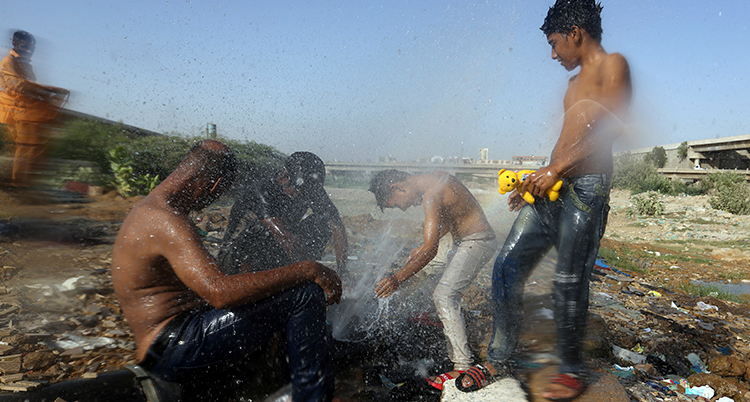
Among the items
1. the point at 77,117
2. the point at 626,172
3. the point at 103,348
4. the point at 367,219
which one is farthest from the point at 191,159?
the point at 626,172

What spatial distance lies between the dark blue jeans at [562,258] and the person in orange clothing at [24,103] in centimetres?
618

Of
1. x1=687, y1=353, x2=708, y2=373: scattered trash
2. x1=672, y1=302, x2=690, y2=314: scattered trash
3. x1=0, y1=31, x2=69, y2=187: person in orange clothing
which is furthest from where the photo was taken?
x1=0, y1=31, x2=69, y2=187: person in orange clothing

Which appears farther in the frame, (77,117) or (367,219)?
(367,219)

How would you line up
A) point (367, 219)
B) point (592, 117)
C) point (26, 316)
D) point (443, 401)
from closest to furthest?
point (592, 117) < point (443, 401) < point (26, 316) < point (367, 219)

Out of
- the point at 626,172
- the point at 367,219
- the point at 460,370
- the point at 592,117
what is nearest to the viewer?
the point at 592,117

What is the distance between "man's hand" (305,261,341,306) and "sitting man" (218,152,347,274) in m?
1.52

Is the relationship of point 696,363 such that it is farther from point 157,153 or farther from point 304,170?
point 157,153

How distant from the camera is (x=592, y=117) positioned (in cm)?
219

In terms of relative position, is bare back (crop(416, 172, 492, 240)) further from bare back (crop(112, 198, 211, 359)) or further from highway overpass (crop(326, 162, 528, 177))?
highway overpass (crop(326, 162, 528, 177))

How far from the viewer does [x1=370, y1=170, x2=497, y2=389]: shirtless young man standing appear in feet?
9.25

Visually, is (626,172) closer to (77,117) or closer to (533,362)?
(533,362)

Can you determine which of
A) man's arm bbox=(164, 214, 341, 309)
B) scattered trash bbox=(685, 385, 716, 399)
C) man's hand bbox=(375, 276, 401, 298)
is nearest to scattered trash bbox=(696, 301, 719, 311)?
scattered trash bbox=(685, 385, 716, 399)

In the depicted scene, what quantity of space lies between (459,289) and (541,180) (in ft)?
3.54

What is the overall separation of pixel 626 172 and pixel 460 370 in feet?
67.4
